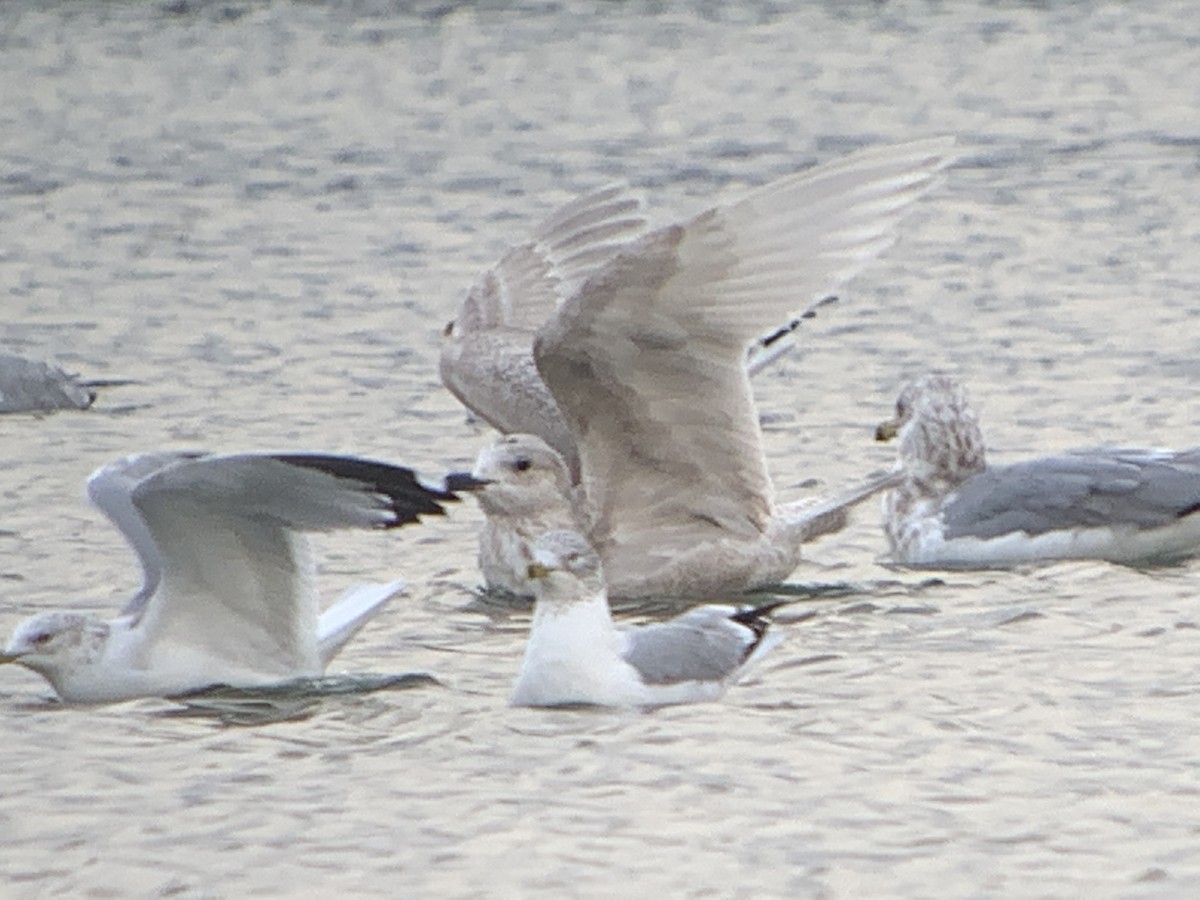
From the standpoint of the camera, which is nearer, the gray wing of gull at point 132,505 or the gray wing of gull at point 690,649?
the gray wing of gull at point 690,649

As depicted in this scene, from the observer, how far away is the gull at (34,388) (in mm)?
13711

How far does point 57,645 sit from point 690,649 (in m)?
1.82

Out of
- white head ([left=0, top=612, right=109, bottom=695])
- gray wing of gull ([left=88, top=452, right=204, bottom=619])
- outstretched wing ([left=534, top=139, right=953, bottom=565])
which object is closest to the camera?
white head ([left=0, top=612, right=109, bottom=695])

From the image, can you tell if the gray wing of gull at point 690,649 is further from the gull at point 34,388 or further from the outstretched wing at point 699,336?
the gull at point 34,388

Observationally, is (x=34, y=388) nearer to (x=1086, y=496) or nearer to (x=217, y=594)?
(x=217, y=594)

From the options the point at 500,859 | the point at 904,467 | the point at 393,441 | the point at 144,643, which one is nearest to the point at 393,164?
the point at 393,441

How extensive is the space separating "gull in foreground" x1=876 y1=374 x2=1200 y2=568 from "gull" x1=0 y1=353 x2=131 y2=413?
15.0 ft

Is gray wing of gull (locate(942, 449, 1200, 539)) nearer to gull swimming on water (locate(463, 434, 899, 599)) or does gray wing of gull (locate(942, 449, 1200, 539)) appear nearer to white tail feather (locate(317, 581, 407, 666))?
gull swimming on water (locate(463, 434, 899, 599))

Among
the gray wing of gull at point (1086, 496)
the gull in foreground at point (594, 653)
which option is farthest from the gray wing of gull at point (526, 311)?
the gull in foreground at point (594, 653)

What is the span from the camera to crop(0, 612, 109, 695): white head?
8.62 m

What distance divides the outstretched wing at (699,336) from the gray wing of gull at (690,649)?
56.1 inches

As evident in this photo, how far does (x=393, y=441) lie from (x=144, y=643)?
4.12 metres

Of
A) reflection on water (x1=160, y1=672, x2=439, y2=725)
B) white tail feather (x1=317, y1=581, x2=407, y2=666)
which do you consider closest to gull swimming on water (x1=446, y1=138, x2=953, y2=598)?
white tail feather (x1=317, y1=581, x2=407, y2=666)

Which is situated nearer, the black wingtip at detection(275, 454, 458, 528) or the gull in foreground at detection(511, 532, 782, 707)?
the black wingtip at detection(275, 454, 458, 528)
